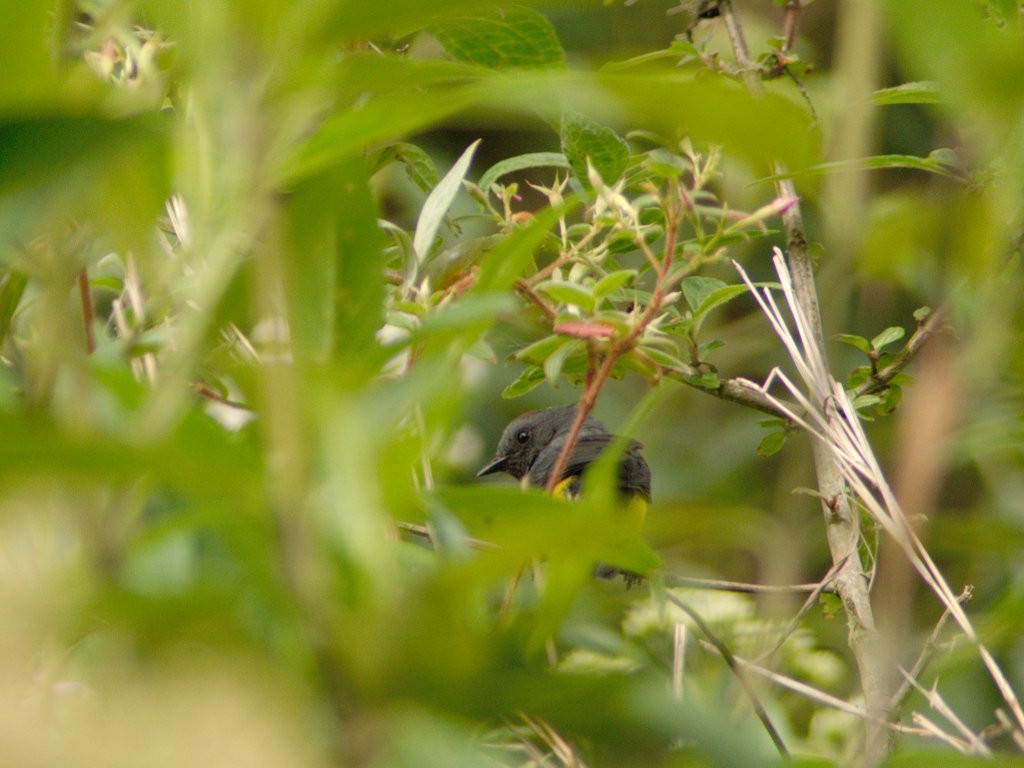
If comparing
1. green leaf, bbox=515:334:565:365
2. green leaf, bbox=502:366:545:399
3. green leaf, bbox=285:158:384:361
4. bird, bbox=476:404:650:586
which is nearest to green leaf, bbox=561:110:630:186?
green leaf, bbox=515:334:565:365

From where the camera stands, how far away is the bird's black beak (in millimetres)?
4480

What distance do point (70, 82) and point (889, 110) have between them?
4.36 meters

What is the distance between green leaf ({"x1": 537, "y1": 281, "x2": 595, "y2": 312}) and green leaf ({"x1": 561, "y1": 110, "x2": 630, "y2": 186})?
13.9 inches

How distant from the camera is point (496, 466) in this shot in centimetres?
455

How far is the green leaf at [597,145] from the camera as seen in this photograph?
4.52 feet

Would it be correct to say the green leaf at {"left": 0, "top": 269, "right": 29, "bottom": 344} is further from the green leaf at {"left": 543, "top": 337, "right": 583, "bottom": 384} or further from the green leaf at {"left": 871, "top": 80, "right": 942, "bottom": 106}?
the green leaf at {"left": 871, "top": 80, "right": 942, "bottom": 106}

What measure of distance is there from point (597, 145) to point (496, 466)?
3.22m

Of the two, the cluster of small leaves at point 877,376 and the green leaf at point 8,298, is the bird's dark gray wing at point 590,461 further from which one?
the green leaf at point 8,298

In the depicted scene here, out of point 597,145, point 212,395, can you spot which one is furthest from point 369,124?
point 597,145

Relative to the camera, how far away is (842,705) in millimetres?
1073

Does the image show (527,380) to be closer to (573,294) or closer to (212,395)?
(212,395)

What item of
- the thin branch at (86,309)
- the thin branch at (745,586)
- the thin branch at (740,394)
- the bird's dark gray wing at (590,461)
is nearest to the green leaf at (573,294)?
the thin branch at (745,586)

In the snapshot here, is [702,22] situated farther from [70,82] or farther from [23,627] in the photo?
[23,627]

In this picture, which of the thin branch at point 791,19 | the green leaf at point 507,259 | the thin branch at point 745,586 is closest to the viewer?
the green leaf at point 507,259
